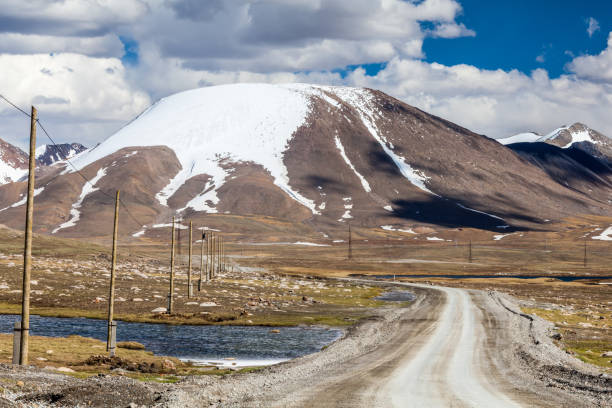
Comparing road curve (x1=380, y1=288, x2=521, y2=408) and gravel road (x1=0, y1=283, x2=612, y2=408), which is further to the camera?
road curve (x1=380, y1=288, x2=521, y2=408)

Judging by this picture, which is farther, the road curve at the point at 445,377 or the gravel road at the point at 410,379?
the road curve at the point at 445,377

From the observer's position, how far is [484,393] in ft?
102

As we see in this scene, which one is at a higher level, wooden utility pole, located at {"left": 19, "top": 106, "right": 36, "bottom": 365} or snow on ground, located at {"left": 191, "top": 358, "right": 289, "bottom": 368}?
wooden utility pole, located at {"left": 19, "top": 106, "right": 36, "bottom": 365}

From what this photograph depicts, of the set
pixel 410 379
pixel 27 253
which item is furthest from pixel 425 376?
pixel 27 253

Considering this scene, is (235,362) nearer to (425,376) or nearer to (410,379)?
(425,376)

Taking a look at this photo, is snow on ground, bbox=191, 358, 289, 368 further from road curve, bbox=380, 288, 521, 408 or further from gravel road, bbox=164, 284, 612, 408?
road curve, bbox=380, 288, 521, 408

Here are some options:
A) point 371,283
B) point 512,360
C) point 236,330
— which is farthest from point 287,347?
point 371,283

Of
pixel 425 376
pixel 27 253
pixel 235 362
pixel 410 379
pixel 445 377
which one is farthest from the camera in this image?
pixel 235 362

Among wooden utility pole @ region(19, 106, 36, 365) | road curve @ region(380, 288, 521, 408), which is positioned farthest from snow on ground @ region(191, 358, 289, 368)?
wooden utility pole @ region(19, 106, 36, 365)

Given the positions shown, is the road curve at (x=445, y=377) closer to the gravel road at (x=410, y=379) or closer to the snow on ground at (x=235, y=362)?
the gravel road at (x=410, y=379)

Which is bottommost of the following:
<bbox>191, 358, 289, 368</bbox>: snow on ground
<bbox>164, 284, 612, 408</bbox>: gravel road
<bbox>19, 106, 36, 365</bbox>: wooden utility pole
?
<bbox>191, 358, 289, 368</bbox>: snow on ground

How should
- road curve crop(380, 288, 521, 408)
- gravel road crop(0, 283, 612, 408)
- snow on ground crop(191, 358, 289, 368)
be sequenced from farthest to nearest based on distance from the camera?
snow on ground crop(191, 358, 289, 368) → road curve crop(380, 288, 521, 408) → gravel road crop(0, 283, 612, 408)

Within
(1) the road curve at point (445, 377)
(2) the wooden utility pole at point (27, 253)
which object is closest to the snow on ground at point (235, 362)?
(1) the road curve at point (445, 377)

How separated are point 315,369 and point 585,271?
579ft
